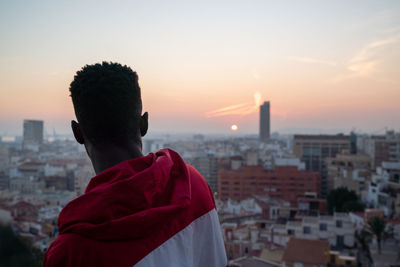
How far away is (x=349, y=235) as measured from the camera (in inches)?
276

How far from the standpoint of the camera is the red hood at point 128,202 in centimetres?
31

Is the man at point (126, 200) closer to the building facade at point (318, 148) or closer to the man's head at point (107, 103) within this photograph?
the man's head at point (107, 103)

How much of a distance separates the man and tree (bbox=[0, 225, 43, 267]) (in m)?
4.89

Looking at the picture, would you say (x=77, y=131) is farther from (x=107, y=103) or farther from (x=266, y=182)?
(x=266, y=182)

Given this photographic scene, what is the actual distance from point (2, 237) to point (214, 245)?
619 centimetres

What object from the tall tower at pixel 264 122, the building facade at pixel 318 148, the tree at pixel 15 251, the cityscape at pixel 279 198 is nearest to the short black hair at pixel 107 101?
the cityscape at pixel 279 198

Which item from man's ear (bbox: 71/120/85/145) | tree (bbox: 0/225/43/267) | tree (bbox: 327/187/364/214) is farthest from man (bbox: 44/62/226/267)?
tree (bbox: 327/187/364/214)

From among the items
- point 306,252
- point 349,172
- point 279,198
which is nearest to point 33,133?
point 279,198

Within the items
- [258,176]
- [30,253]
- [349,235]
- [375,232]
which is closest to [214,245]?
[30,253]

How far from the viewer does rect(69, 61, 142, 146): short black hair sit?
1.31 ft

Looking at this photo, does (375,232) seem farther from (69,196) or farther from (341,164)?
(341,164)

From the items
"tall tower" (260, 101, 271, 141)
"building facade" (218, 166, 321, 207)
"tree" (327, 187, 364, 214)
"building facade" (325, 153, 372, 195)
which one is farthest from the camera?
"tall tower" (260, 101, 271, 141)

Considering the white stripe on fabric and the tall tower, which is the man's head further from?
the tall tower

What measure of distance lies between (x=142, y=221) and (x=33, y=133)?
61.3 ft
